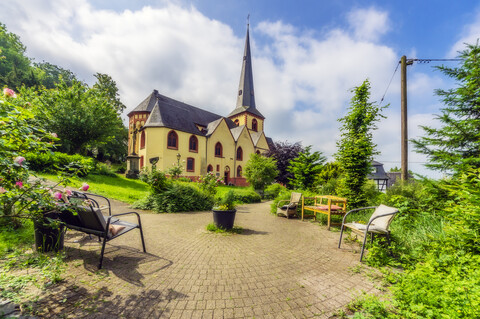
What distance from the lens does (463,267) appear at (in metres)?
2.48

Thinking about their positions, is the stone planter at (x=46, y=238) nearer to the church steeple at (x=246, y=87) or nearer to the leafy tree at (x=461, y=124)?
the leafy tree at (x=461, y=124)

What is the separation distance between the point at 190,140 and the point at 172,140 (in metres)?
2.68

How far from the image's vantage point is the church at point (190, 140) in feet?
75.9

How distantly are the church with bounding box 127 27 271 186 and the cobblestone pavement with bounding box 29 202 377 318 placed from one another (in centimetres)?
1505

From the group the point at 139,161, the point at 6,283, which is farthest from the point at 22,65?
the point at 6,283

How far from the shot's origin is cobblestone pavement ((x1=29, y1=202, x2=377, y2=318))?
7.12 feet

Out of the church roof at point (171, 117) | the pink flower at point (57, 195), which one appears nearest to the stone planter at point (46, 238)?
the pink flower at point (57, 195)

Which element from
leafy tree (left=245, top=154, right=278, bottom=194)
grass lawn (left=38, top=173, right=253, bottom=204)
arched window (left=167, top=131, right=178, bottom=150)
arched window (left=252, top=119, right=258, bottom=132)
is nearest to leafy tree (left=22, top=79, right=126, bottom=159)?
arched window (left=167, top=131, right=178, bottom=150)

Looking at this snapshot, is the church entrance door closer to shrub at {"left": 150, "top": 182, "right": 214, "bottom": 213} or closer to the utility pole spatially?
shrub at {"left": 150, "top": 182, "right": 214, "bottom": 213}

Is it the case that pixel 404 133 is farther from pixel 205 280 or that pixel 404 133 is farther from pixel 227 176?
pixel 227 176

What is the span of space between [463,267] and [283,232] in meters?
3.53

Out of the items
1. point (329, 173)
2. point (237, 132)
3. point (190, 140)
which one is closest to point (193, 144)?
point (190, 140)

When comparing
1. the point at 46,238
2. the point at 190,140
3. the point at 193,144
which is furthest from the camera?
the point at 193,144

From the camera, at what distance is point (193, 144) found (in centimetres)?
2638
